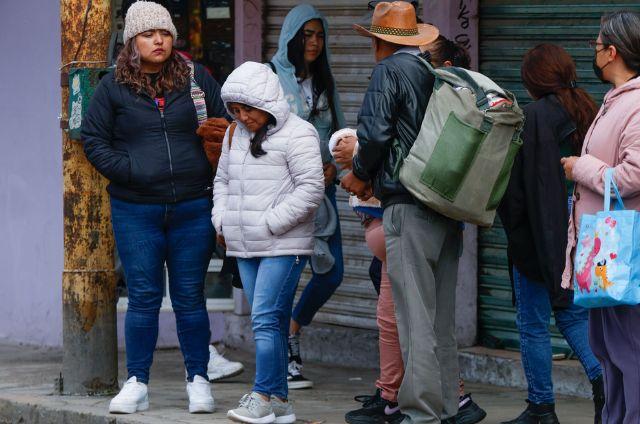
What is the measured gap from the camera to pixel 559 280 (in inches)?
283

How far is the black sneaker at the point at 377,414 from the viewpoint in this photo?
24.2ft

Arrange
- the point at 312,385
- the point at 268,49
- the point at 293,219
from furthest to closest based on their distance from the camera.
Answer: the point at 268,49
the point at 312,385
the point at 293,219

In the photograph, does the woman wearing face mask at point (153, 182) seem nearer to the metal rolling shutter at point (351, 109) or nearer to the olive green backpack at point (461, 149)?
the olive green backpack at point (461, 149)

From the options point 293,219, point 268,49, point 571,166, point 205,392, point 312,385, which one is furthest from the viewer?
point 268,49

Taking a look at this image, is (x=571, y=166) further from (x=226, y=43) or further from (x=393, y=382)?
(x=226, y=43)

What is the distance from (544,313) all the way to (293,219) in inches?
50.9

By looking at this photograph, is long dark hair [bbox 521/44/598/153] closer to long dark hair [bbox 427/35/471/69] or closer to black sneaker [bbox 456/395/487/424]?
long dark hair [bbox 427/35/471/69]

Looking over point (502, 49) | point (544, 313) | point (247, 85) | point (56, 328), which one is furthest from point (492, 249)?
point (56, 328)

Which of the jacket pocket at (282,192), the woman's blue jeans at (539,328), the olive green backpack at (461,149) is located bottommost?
the woman's blue jeans at (539,328)

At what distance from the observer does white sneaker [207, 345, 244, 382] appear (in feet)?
29.2

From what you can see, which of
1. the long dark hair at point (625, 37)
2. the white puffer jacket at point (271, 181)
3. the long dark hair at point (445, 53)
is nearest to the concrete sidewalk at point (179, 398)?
the white puffer jacket at point (271, 181)

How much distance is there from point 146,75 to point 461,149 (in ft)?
6.16

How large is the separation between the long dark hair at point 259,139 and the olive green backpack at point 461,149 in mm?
873

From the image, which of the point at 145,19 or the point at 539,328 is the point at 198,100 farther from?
the point at 539,328
